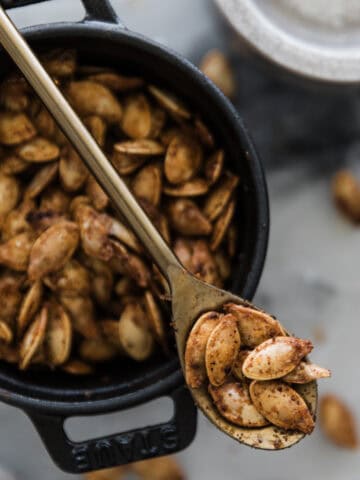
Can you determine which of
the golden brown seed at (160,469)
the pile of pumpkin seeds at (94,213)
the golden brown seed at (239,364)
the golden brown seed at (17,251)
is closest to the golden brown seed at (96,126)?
the pile of pumpkin seeds at (94,213)

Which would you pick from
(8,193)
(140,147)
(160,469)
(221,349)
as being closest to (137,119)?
(140,147)

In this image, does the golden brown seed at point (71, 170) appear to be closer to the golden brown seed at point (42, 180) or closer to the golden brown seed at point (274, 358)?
the golden brown seed at point (42, 180)

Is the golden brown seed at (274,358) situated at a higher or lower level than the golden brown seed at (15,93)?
lower

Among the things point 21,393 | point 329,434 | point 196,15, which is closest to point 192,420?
point 21,393

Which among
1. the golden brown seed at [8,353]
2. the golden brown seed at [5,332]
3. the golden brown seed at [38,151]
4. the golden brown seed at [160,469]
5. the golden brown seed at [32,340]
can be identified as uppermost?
the golden brown seed at [38,151]

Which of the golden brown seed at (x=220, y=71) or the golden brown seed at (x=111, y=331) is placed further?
the golden brown seed at (x=220, y=71)

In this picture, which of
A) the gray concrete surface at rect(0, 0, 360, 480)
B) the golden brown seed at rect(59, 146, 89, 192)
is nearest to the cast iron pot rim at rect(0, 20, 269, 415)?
the golden brown seed at rect(59, 146, 89, 192)
